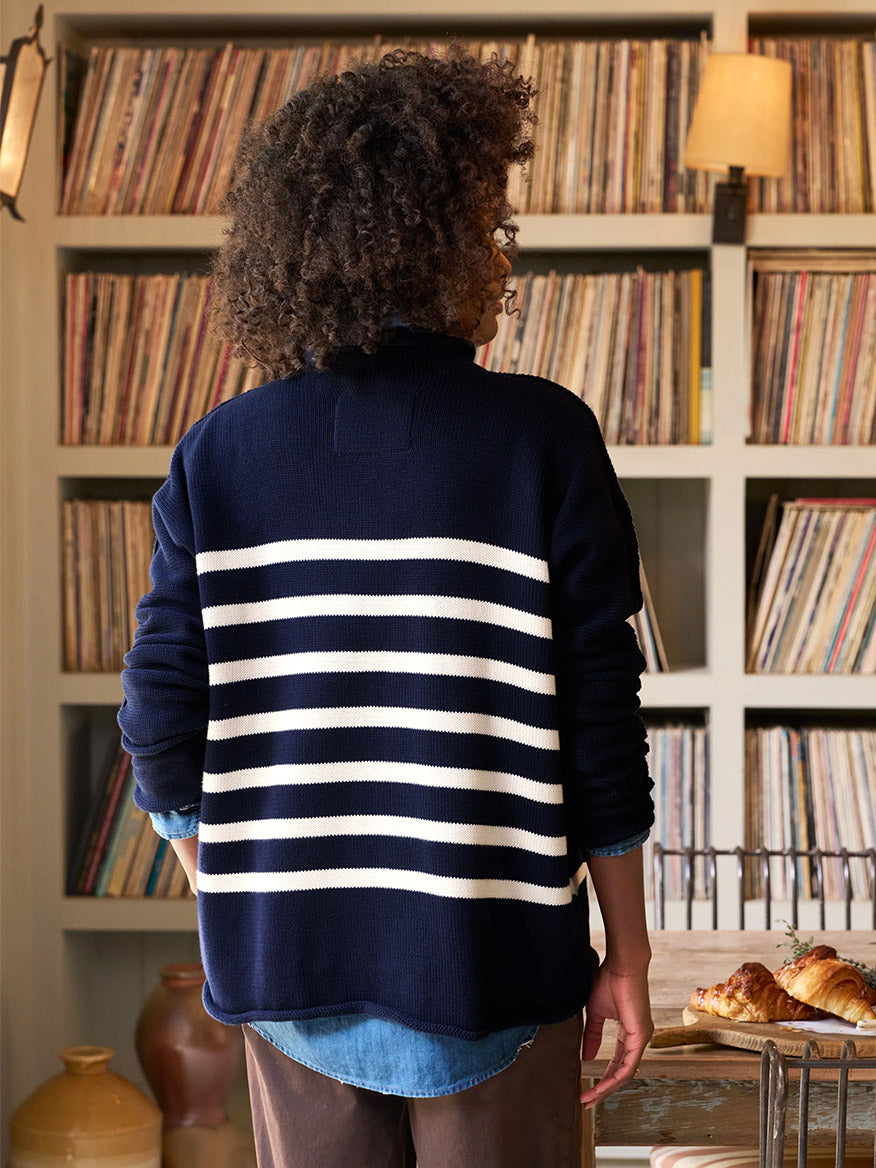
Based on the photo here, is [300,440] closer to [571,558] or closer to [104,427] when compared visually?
[571,558]

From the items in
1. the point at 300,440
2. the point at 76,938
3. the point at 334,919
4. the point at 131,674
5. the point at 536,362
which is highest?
the point at 536,362

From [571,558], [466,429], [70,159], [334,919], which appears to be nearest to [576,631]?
[571,558]

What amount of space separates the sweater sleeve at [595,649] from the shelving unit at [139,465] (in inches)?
59.5

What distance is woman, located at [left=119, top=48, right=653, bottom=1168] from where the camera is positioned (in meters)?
0.92

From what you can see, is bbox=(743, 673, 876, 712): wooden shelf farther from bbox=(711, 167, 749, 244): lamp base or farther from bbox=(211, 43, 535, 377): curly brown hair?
bbox=(211, 43, 535, 377): curly brown hair

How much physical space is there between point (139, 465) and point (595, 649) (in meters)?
1.69

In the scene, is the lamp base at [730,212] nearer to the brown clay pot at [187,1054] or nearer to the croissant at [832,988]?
the croissant at [832,988]

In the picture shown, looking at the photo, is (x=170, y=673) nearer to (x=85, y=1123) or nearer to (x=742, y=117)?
(x=85, y=1123)

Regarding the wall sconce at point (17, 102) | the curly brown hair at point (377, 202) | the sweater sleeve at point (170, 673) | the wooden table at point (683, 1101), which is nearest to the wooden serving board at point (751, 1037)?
the wooden table at point (683, 1101)

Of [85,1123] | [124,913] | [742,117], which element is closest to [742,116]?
[742,117]

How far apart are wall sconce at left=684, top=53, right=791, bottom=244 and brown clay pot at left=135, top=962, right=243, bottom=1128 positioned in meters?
1.69

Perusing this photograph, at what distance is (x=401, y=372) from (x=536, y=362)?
5.21 ft

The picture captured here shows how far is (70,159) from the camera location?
2.51m

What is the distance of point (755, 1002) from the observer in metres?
1.40
